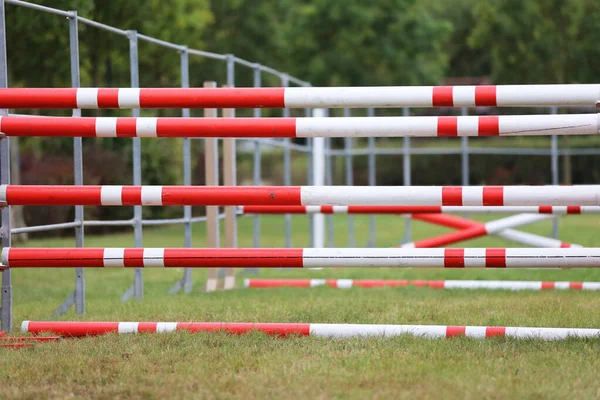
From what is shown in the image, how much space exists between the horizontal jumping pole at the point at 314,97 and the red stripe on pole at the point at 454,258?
757 millimetres

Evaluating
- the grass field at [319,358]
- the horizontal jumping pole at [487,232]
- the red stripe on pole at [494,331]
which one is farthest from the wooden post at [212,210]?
the red stripe on pole at [494,331]

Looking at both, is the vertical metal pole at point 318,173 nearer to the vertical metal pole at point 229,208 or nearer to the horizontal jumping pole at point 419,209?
the horizontal jumping pole at point 419,209

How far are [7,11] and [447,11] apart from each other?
4391 cm

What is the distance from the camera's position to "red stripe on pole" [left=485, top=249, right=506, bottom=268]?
4.94 m

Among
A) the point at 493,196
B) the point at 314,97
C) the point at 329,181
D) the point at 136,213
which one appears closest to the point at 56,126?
the point at 314,97

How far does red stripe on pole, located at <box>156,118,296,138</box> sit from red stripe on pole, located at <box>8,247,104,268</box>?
0.75 metres

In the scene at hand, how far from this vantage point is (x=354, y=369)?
4.11 meters

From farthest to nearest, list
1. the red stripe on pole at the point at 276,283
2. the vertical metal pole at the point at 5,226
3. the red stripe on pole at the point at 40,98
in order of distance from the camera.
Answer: the red stripe on pole at the point at 276,283
the vertical metal pole at the point at 5,226
the red stripe on pole at the point at 40,98

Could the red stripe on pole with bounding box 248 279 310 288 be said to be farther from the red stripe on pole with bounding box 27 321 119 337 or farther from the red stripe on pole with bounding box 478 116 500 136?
the red stripe on pole with bounding box 478 116 500 136

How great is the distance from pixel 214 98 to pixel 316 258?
100 cm

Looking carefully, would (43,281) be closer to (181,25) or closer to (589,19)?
(181,25)

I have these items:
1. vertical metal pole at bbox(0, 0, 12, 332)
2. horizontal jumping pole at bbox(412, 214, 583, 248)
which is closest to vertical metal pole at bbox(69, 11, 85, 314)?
vertical metal pole at bbox(0, 0, 12, 332)

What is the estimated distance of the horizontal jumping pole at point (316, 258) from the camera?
16.1 feet

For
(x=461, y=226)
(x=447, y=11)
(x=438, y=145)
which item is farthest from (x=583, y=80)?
(x=461, y=226)
